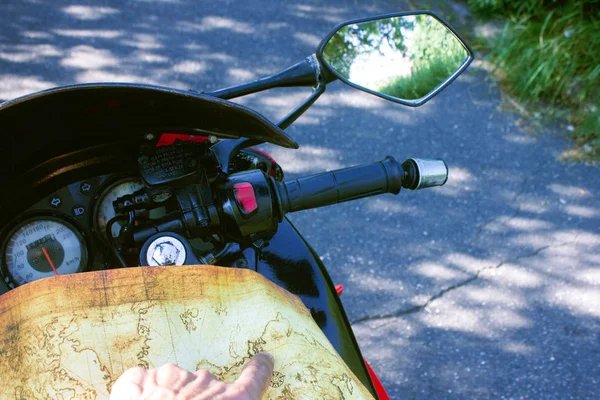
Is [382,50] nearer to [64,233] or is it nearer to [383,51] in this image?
[383,51]

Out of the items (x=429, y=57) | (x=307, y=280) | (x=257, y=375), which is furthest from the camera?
(x=429, y=57)

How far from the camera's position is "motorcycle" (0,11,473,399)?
1.16m

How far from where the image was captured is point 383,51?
198 cm

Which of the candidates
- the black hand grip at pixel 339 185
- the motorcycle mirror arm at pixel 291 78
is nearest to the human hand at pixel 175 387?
the black hand grip at pixel 339 185

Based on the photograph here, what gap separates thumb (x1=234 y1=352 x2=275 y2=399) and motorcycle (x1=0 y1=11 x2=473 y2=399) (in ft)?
1.33

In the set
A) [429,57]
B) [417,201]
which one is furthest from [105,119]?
[417,201]

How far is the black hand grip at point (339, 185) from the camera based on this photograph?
→ 1.26m

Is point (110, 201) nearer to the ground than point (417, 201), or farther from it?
farther from it

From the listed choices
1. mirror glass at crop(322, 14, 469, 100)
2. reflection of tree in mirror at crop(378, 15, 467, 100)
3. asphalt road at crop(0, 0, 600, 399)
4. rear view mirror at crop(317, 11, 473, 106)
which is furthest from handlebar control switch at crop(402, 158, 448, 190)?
asphalt road at crop(0, 0, 600, 399)

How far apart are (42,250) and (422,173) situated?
0.90m

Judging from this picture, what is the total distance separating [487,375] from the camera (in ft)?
8.78

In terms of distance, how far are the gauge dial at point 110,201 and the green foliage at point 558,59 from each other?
109 inches

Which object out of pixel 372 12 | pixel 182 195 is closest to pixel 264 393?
pixel 182 195

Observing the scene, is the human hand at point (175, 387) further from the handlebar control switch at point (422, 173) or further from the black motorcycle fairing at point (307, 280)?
the handlebar control switch at point (422, 173)
